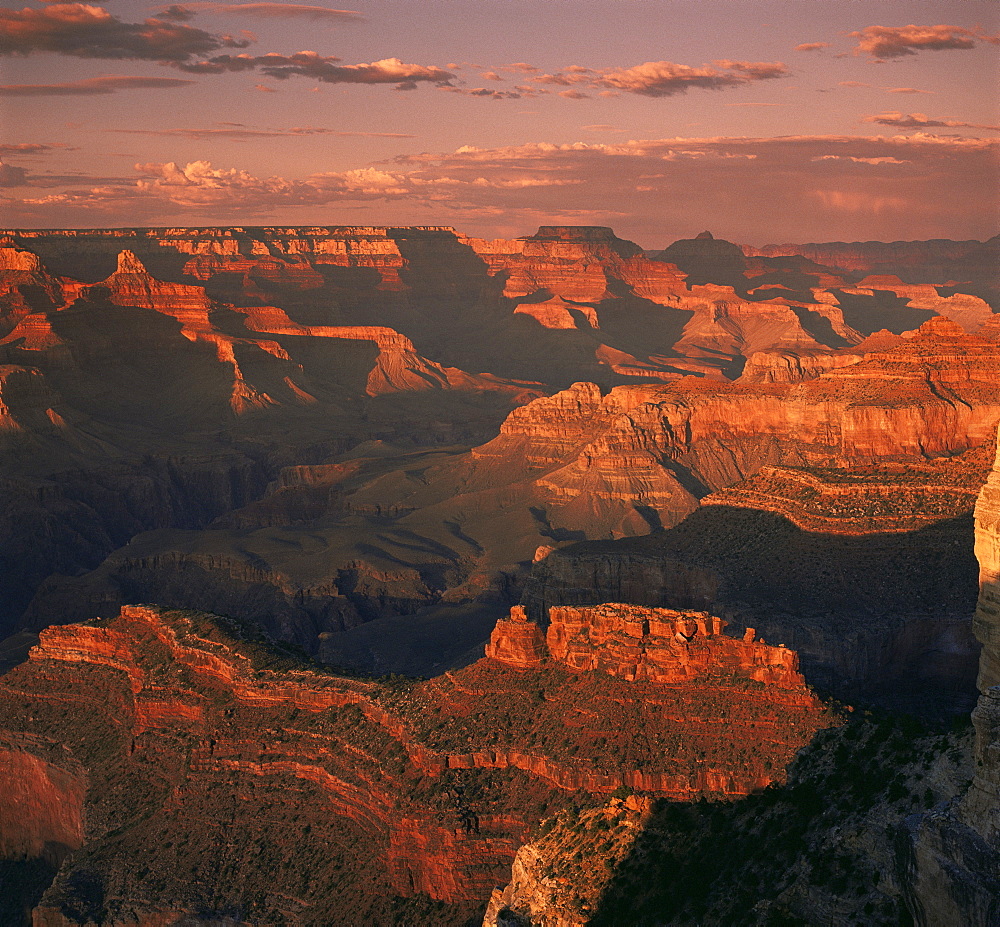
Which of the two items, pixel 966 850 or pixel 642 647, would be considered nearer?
pixel 966 850

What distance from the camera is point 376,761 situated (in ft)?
191

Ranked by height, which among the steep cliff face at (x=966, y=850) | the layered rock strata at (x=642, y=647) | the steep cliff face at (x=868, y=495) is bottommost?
the steep cliff face at (x=868, y=495)

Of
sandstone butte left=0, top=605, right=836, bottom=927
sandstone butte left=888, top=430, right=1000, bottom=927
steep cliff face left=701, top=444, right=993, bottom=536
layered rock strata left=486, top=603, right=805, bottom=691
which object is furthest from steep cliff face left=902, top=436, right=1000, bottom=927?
steep cliff face left=701, top=444, right=993, bottom=536

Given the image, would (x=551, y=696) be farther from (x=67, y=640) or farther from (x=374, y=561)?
(x=374, y=561)

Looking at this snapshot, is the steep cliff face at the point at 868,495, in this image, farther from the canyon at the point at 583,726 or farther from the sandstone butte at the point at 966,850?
the sandstone butte at the point at 966,850

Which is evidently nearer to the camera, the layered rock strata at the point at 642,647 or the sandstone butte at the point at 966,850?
the sandstone butte at the point at 966,850

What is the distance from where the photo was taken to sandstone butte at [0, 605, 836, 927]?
52.7m

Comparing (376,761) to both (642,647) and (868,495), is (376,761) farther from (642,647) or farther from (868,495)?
(868,495)

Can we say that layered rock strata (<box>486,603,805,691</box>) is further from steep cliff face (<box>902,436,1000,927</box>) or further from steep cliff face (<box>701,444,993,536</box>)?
steep cliff face (<box>701,444,993,536</box>)

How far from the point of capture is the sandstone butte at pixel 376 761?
173ft

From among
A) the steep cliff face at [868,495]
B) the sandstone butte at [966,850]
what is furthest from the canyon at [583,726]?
the steep cliff face at [868,495]

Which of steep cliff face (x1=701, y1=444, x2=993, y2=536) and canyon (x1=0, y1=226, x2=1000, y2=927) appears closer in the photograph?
canyon (x1=0, y1=226, x2=1000, y2=927)

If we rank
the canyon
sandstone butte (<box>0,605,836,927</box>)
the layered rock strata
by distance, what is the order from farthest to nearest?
the layered rock strata < sandstone butte (<box>0,605,836,927</box>) < the canyon

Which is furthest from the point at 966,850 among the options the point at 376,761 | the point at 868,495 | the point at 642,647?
the point at 868,495
